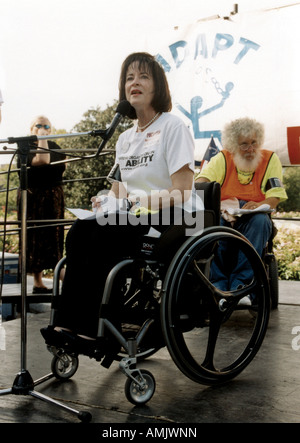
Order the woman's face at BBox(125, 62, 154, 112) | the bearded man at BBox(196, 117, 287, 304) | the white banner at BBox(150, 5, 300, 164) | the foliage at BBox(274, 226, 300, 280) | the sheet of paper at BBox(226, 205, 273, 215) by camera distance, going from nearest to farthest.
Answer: the woman's face at BBox(125, 62, 154, 112), the sheet of paper at BBox(226, 205, 273, 215), the bearded man at BBox(196, 117, 287, 304), the white banner at BBox(150, 5, 300, 164), the foliage at BBox(274, 226, 300, 280)

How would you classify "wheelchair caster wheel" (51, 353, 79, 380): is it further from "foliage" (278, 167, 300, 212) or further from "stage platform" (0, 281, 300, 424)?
"foliage" (278, 167, 300, 212)

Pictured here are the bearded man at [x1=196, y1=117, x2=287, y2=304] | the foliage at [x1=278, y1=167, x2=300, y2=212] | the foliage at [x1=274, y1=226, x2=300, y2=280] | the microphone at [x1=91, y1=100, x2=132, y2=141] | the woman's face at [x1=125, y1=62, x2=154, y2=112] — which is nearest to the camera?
the microphone at [x1=91, y1=100, x2=132, y2=141]

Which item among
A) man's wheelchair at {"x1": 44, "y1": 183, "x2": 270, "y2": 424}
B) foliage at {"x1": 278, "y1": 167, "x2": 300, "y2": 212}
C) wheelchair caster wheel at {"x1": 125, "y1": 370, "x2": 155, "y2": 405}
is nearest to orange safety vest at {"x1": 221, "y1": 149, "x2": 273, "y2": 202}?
man's wheelchair at {"x1": 44, "y1": 183, "x2": 270, "y2": 424}

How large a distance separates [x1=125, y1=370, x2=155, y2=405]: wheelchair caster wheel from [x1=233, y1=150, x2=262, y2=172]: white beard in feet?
5.29

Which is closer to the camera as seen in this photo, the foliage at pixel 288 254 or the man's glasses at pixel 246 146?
the man's glasses at pixel 246 146

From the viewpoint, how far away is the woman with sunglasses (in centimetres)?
344

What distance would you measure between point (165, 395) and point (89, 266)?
18.9 inches

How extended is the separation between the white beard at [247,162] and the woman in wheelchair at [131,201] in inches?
42.6

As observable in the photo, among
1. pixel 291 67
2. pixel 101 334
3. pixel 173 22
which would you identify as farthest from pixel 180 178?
pixel 173 22

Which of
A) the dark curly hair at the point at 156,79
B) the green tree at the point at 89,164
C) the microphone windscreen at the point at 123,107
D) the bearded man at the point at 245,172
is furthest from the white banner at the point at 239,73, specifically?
the green tree at the point at 89,164

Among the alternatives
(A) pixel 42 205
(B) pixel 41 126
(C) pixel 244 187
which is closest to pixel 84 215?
(C) pixel 244 187

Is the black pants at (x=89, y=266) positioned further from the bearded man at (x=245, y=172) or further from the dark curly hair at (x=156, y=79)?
the bearded man at (x=245, y=172)

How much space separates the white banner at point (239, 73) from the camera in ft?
12.7

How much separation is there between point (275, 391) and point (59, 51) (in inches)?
308
